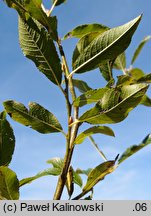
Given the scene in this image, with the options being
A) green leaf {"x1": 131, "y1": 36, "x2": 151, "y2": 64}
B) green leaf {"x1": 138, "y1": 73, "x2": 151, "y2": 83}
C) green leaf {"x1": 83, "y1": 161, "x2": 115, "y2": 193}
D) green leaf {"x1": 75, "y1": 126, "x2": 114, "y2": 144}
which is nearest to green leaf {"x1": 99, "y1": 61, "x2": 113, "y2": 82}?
green leaf {"x1": 138, "y1": 73, "x2": 151, "y2": 83}

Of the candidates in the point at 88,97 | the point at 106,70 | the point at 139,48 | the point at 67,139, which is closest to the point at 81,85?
the point at 106,70

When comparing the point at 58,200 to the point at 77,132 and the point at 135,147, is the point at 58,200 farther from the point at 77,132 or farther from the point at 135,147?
the point at 135,147

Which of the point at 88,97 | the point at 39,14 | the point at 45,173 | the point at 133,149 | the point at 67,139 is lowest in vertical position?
the point at 45,173

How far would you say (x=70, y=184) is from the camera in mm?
1416

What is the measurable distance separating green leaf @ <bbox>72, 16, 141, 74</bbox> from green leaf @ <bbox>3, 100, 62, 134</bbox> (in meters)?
0.19

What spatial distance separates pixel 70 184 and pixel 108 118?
0.97 ft

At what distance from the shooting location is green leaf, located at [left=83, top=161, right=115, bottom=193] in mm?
1400

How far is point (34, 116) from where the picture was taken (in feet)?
4.57

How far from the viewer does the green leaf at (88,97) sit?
133cm

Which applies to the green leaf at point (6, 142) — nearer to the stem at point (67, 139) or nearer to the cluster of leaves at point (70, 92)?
the cluster of leaves at point (70, 92)

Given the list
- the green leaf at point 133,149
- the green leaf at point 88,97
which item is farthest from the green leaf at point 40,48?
the green leaf at point 133,149

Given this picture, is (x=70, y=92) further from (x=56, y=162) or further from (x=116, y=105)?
(x=56, y=162)

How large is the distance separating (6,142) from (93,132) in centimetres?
34

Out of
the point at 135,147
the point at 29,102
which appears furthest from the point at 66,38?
the point at 135,147
